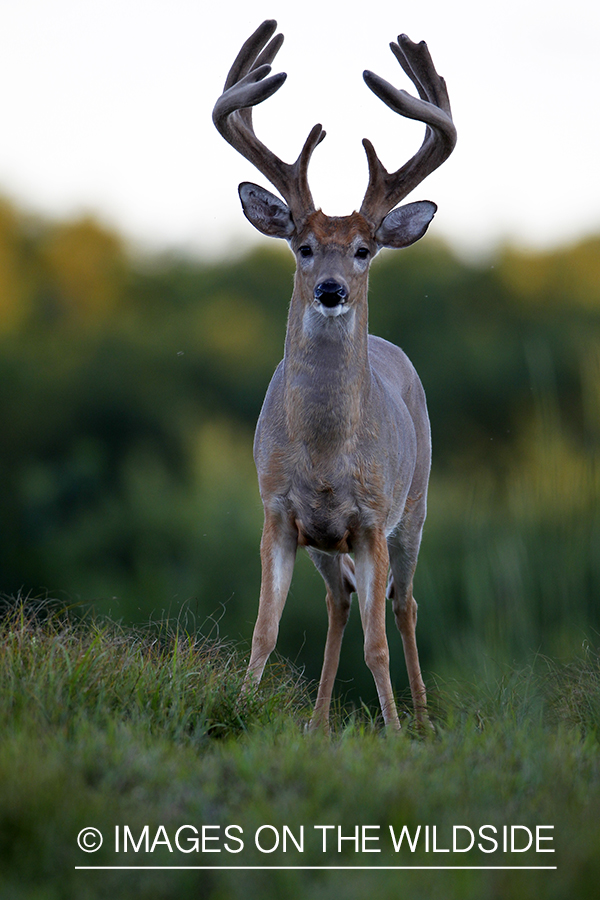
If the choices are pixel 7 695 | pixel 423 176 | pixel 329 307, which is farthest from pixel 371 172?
pixel 7 695

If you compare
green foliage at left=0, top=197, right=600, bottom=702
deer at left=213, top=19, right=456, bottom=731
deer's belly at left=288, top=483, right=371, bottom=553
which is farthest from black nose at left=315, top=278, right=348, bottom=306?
green foliage at left=0, top=197, right=600, bottom=702

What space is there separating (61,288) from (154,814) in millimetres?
41136

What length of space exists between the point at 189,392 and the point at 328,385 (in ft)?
97.9

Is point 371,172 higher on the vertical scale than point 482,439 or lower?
higher

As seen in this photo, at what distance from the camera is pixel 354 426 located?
240 inches

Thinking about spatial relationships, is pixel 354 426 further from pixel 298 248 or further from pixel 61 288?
pixel 61 288

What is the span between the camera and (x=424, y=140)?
259 inches

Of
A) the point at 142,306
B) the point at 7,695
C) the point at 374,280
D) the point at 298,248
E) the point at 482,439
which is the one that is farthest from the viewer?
the point at 142,306

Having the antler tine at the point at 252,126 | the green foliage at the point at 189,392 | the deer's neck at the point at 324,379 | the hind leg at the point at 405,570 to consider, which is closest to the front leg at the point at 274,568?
the deer's neck at the point at 324,379

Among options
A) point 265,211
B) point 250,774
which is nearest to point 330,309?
point 265,211

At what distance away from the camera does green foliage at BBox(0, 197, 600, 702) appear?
26016 mm

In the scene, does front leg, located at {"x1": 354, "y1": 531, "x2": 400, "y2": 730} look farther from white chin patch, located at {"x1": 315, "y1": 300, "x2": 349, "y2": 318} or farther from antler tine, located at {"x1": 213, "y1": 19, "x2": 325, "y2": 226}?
antler tine, located at {"x1": 213, "y1": 19, "x2": 325, "y2": 226}

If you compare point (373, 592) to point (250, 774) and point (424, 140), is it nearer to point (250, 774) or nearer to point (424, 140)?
point (250, 774)

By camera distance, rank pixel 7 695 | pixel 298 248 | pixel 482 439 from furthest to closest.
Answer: pixel 482 439 < pixel 298 248 < pixel 7 695
